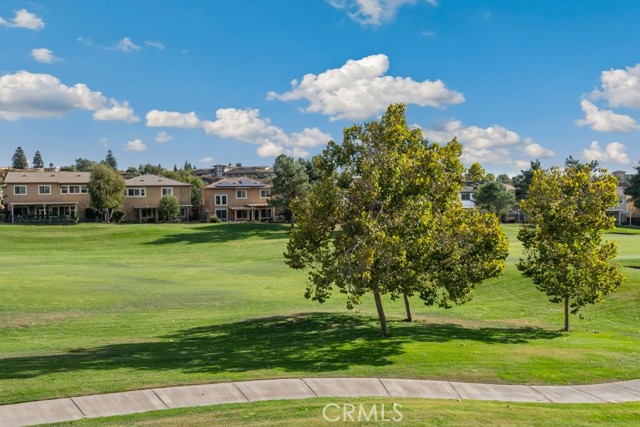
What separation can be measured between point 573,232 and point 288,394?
16015mm

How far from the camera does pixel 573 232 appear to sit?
2558 centimetres

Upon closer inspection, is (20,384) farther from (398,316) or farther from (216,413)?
(398,316)

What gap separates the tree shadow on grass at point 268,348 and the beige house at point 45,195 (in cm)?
7207

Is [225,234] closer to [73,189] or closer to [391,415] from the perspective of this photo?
[73,189]

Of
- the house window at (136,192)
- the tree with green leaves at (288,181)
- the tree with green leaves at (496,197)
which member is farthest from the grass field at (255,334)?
the tree with green leaves at (496,197)

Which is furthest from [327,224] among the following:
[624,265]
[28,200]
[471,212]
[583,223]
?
[28,200]

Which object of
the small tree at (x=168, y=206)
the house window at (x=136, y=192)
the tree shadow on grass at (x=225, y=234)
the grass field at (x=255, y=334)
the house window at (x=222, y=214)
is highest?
the house window at (x=136, y=192)

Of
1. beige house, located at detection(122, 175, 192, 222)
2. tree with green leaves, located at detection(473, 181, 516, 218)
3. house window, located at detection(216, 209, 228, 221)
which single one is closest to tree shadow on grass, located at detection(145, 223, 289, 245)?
beige house, located at detection(122, 175, 192, 222)

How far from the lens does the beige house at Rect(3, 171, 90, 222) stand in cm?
9112

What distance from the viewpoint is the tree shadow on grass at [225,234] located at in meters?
71.7

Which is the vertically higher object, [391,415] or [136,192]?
[136,192]


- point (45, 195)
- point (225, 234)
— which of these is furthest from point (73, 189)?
point (225, 234)

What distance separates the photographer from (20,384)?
50.3ft

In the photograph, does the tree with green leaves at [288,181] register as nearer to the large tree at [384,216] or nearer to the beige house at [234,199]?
the beige house at [234,199]
